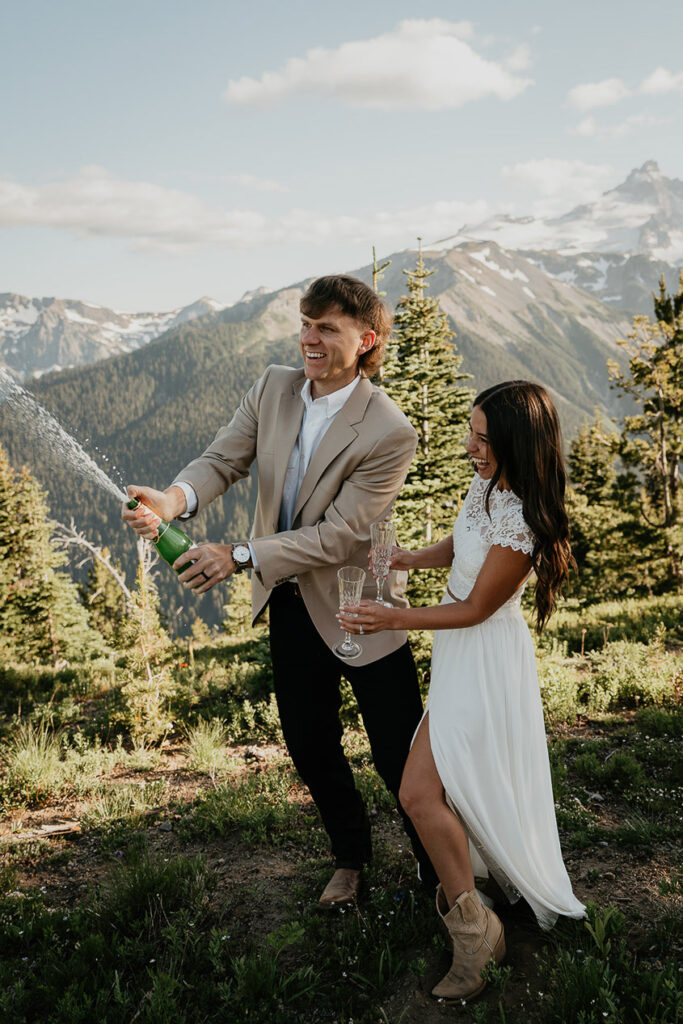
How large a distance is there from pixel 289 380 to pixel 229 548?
103cm

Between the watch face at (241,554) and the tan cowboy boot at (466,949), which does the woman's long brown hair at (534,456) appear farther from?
the tan cowboy boot at (466,949)

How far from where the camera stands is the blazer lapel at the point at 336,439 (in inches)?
140

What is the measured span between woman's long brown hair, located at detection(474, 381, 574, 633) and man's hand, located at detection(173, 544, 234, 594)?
1340mm

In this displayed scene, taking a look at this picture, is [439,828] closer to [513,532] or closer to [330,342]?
[513,532]

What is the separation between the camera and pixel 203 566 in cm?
320

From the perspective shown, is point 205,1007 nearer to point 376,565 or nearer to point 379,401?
point 376,565

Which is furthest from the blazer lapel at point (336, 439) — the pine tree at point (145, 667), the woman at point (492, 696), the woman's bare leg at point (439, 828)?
the pine tree at point (145, 667)

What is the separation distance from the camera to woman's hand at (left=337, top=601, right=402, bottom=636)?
9.91ft

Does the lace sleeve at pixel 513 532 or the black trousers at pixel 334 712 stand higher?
the lace sleeve at pixel 513 532

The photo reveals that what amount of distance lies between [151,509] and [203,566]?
48 centimetres

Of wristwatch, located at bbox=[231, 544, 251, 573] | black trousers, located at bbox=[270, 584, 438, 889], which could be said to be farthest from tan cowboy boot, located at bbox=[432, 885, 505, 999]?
wristwatch, located at bbox=[231, 544, 251, 573]

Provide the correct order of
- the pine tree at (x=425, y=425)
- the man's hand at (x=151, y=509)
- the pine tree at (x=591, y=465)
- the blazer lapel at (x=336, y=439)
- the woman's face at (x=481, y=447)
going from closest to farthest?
the woman's face at (x=481, y=447)
the man's hand at (x=151, y=509)
the blazer lapel at (x=336, y=439)
the pine tree at (x=425, y=425)
the pine tree at (x=591, y=465)

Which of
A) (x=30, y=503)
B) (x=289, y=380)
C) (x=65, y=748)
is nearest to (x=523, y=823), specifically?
(x=289, y=380)

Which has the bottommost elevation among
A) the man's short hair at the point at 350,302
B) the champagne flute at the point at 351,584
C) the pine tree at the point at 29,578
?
the pine tree at the point at 29,578
